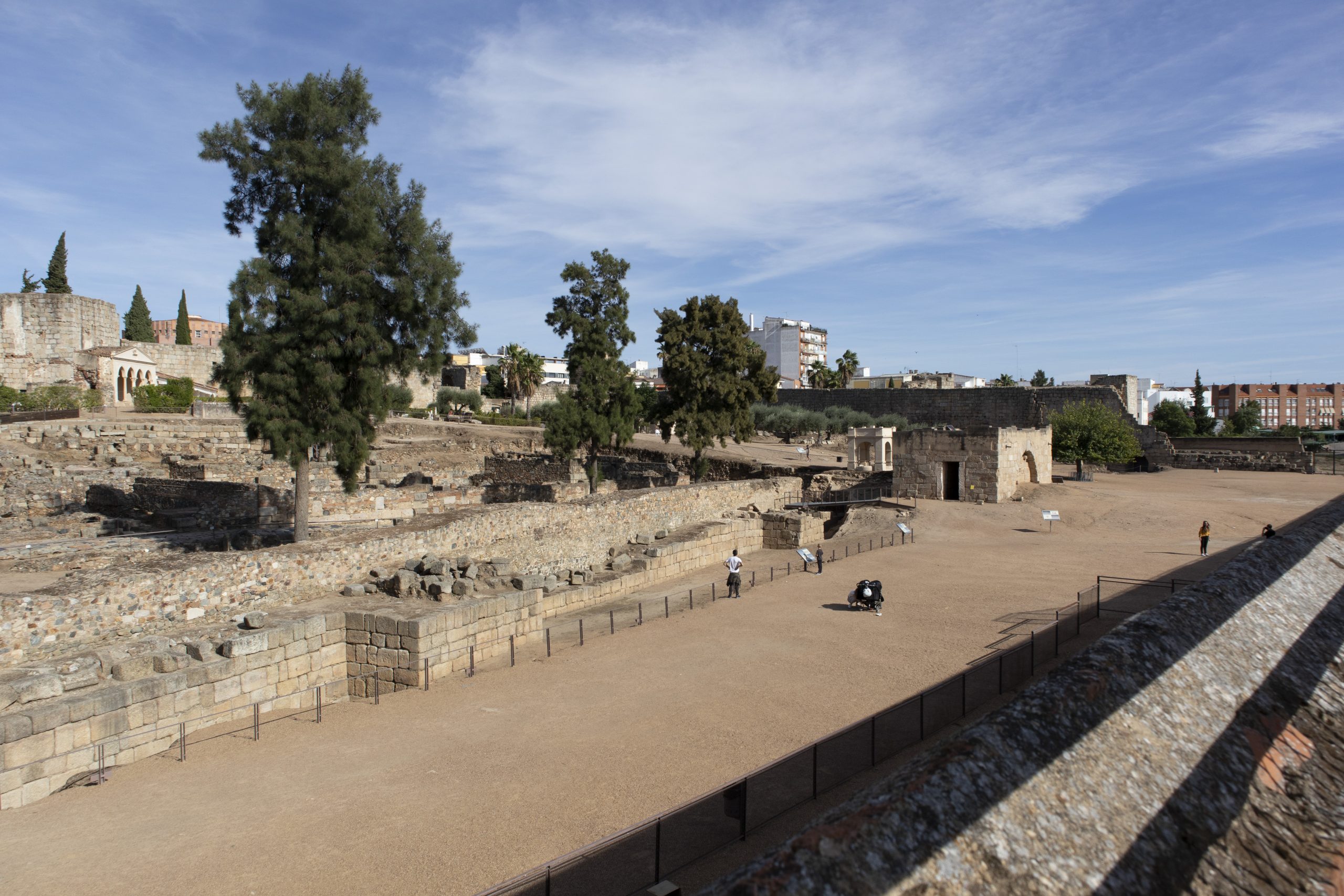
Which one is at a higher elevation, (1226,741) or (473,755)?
(1226,741)

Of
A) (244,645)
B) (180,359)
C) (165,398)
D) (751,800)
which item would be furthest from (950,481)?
(180,359)

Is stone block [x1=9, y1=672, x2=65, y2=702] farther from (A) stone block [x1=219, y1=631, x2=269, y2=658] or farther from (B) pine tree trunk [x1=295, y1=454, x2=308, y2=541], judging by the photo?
(B) pine tree trunk [x1=295, y1=454, x2=308, y2=541]

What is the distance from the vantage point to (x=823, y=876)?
2.76 metres

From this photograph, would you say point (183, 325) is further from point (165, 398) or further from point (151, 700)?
point (151, 700)

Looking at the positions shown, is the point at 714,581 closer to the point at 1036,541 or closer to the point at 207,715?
the point at 1036,541

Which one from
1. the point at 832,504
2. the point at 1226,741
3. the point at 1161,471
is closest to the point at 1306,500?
the point at 1161,471

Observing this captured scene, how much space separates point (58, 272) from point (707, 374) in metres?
53.5

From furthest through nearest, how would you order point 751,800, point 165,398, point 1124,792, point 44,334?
point 44,334
point 165,398
point 751,800
point 1124,792

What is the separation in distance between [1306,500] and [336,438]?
3300 cm

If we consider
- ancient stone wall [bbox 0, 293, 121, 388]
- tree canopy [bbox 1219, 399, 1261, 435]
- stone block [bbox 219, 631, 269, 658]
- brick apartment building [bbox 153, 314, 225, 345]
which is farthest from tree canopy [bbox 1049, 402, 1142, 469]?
brick apartment building [bbox 153, 314, 225, 345]

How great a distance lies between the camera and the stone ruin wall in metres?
8.23

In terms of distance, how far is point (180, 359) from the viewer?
5328 centimetres

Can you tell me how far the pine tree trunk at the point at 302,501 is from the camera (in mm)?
15781

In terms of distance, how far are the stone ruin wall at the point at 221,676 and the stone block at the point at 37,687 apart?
12 millimetres
